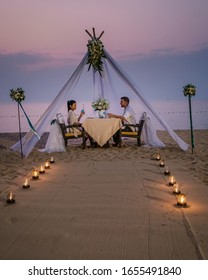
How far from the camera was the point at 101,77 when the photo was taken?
10.1m

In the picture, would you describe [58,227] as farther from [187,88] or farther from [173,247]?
[187,88]

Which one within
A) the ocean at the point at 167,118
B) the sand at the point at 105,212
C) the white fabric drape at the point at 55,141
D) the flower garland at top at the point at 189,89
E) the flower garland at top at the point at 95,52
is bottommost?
the sand at the point at 105,212

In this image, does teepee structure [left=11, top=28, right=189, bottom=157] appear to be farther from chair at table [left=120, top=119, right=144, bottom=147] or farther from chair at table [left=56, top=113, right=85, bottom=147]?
chair at table [left=120, top=119, right=144, bottom=147]

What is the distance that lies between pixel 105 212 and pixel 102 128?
5.34m

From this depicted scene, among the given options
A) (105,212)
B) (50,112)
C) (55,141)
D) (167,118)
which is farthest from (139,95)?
(167,118)

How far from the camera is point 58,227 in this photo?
3500mm

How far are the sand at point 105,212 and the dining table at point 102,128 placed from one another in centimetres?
199

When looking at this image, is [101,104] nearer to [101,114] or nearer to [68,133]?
[101,114]

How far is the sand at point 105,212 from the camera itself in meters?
2.96

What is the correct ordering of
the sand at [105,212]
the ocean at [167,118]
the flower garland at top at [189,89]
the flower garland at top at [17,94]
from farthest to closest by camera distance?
the ocean at [167,118]
the flower garland at top at [189,89]
the flower garland at top at [17,94]
the sand at [105,212]

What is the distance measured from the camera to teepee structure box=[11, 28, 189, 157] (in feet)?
29.2

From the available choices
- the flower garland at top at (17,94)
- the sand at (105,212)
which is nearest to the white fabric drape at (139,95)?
the sand at (105,212)

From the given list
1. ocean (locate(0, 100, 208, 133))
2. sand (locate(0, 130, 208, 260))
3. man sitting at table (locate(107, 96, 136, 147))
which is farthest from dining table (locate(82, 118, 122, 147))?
sand (locate(0, 130, 208, 260))

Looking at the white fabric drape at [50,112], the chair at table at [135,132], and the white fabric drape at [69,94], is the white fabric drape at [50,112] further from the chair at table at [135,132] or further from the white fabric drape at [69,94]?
the chair at table at [135,132]
